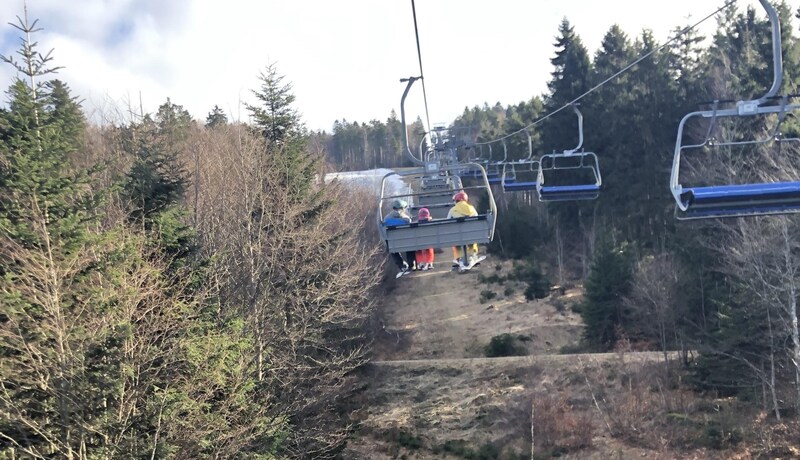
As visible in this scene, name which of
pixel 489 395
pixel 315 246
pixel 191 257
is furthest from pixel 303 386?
pixel 489 395

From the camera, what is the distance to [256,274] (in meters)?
17.0

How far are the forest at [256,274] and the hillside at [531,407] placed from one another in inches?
63.3

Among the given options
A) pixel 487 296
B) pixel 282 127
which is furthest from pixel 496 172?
pixel 487 296

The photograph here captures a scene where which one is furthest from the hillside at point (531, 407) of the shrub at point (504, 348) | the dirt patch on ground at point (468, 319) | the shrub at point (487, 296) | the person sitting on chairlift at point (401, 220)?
the person sitting on chairlift at point (401, 220)

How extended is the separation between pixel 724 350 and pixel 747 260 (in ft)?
11.7

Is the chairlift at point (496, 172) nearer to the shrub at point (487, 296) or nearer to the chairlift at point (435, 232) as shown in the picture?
the chairlift at point (435, 232)

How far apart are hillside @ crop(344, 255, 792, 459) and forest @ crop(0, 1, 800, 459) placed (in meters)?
1.61

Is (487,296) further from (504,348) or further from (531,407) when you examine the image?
(531,407)


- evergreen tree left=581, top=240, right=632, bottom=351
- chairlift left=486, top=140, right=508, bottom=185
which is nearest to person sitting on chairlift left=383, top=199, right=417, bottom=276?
chairlift left=486, top=140, right=508, bottom=185

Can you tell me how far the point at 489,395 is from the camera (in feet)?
79.1

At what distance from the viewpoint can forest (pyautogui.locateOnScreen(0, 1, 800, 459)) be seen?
1075 centimetres

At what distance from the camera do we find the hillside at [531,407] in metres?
19.8

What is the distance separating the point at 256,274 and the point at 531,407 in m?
11.2

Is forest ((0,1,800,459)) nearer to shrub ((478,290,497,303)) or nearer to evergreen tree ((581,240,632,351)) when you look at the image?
evergreen tree ((581,240,632,351))
